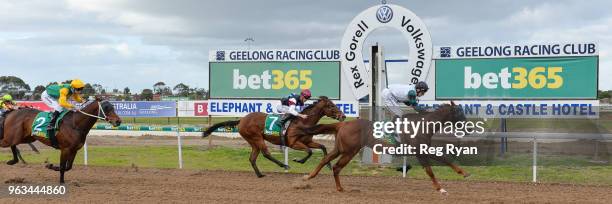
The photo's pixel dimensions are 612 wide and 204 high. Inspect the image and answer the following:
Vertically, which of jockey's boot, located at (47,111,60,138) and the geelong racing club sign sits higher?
the geelong racing club sign

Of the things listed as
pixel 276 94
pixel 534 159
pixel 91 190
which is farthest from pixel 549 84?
pixel 91 190

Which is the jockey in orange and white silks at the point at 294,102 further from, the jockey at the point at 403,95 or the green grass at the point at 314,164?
the jockey at the point at 403,95

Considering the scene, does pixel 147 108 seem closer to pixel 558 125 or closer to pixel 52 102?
pixel 52 102

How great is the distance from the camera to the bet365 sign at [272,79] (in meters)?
14.9

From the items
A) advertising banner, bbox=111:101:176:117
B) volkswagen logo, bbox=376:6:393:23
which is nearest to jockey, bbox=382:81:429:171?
volkswagen logo, bbox=376:6:393:23

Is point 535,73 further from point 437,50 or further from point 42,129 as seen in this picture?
point 42,129

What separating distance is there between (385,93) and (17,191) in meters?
5.92

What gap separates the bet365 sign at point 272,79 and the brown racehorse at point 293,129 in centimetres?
305

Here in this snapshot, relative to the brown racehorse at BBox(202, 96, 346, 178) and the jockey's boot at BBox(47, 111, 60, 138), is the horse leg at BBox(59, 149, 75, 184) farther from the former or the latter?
the brown racehorse at BBox(202, 96, 346, 178)

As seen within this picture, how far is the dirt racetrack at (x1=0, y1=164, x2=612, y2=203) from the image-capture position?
8.49 metres

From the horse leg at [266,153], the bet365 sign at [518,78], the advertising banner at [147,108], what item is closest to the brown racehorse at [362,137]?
the horse leg at [266,153]

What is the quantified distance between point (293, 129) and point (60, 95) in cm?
409

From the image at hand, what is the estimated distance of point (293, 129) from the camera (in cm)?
1138

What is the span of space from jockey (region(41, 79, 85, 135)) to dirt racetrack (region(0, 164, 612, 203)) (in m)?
1.19
